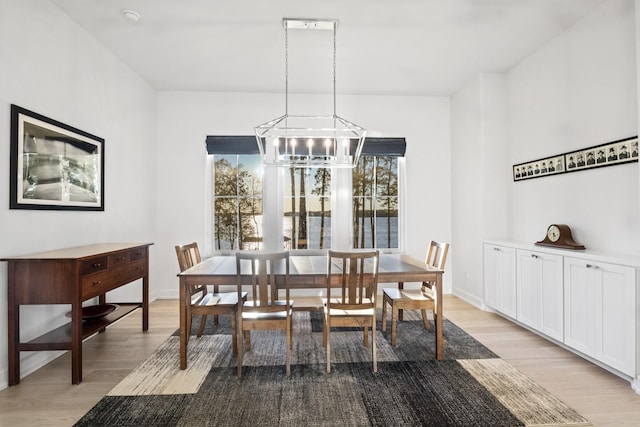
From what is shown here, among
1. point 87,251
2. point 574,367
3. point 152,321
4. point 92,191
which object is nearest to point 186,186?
point 92,191

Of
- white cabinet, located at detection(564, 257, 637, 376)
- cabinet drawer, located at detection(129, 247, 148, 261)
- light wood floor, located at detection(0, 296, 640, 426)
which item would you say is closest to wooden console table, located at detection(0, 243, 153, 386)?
light wood floor, located at detection(0, 296, 640, 426)

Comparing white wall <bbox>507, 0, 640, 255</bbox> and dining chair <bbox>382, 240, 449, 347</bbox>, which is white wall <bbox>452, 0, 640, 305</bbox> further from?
dining chair <bbox>382, 240, 449, 347</bbox>

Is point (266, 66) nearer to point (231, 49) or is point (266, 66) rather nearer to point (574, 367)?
point (231, 49)

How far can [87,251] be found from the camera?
2.73 m

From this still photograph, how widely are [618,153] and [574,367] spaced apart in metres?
1.77

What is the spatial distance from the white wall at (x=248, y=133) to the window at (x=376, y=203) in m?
0.22

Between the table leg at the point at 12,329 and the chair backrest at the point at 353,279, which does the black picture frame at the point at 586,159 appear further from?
the table leg at the point at 12,329

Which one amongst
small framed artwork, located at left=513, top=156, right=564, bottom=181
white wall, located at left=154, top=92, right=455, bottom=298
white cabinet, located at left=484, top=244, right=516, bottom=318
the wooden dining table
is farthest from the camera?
white wall, located at left=154, top=92, right=455, bottom=298

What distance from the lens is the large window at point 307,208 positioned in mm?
4996

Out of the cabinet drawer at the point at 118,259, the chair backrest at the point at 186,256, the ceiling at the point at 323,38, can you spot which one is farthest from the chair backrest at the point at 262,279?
the ceiling at the point at 323,38

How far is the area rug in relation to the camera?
2.03 metres

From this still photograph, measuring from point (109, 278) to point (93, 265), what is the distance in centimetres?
26

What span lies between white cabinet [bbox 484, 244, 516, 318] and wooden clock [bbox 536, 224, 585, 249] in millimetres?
372

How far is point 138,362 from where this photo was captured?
2789mm
